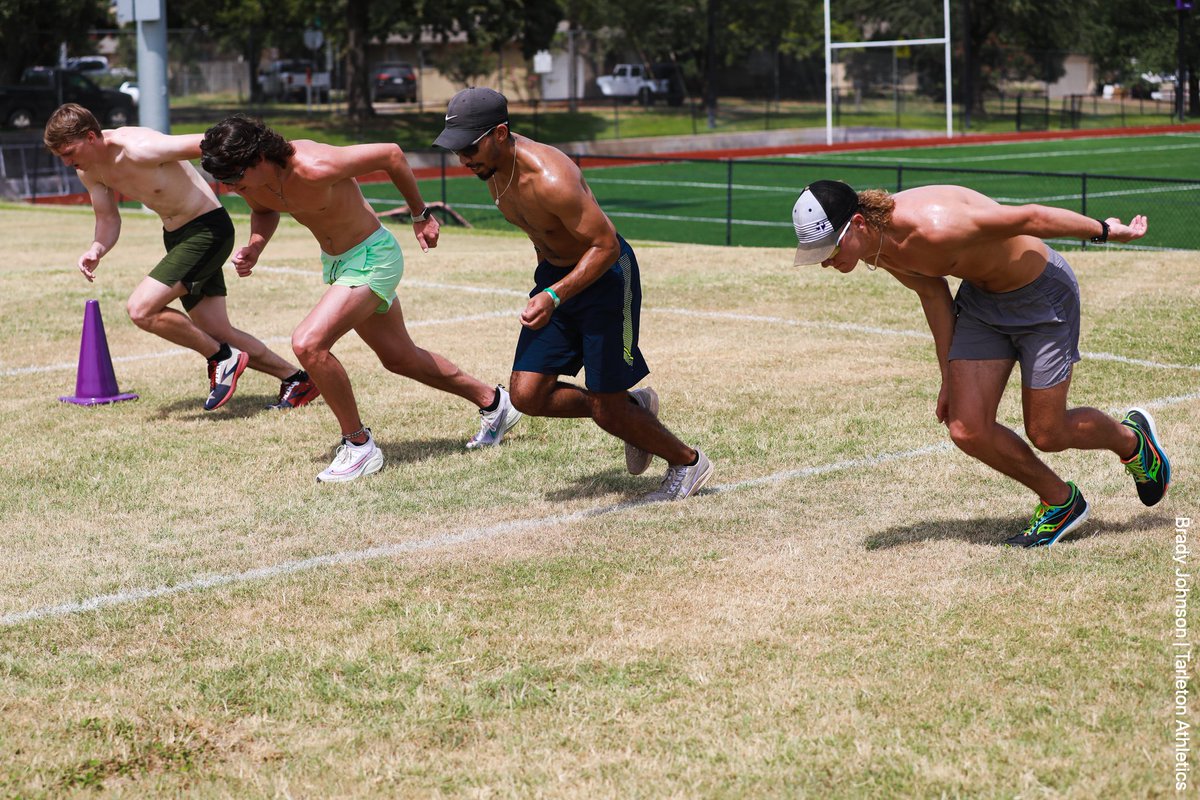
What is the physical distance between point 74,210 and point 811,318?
18.0 meters

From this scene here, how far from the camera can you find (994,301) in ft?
19.5

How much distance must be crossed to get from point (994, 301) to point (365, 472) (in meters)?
3.38

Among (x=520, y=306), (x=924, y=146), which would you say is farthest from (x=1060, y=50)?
(x=520, y=306)

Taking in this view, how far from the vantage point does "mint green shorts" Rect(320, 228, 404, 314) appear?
7.80 metres

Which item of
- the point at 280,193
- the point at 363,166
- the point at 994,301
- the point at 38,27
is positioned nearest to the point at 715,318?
the point at 363,166

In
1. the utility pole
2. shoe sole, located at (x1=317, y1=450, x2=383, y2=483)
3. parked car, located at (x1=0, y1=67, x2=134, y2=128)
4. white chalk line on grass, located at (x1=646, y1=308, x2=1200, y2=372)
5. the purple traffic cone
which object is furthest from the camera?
the utility pole

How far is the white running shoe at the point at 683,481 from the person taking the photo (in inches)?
283

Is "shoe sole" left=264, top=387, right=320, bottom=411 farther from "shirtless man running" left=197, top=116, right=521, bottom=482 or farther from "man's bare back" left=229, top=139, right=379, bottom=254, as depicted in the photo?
"man's bare back" left=229, top=139, right=379, bottom=254

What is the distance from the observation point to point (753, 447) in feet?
27.0

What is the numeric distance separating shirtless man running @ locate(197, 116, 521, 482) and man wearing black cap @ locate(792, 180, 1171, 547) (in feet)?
8.70

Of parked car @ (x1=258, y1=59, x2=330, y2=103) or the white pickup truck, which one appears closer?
parked car @ (x1=258, y1=59, x2=330, y2=103)

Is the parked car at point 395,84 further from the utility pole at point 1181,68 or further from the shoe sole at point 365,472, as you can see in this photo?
the shoe sole at point 365,472

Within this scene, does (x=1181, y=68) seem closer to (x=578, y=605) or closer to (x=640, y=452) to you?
(x=640, y=452)

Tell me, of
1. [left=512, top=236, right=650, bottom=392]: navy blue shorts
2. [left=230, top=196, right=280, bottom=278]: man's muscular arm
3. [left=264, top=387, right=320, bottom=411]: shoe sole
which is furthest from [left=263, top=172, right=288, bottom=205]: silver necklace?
[left=264, top=387, right=320, bottom=411]: shoe sole
